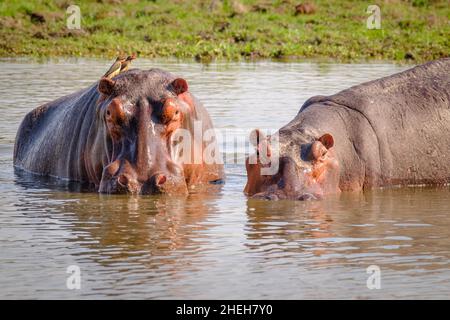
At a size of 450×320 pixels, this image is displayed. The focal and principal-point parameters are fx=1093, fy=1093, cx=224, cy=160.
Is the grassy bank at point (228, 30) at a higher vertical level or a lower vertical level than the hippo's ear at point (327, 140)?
higher

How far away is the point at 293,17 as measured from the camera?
27.2 meters

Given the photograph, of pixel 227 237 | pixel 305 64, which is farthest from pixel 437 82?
pixel 305 64

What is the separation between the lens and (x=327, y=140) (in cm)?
861

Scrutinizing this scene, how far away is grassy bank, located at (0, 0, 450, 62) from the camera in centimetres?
2317

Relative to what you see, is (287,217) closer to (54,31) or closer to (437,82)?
(437,82)

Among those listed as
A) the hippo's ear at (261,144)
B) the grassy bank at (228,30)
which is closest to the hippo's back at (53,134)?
the hippo's ear at (261,144)

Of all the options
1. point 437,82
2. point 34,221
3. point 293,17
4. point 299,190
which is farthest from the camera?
point 293,17

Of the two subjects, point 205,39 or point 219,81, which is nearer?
point 219,81

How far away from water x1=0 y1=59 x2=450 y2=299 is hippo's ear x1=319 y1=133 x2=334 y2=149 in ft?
1.41

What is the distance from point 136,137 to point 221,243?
1.67 meters

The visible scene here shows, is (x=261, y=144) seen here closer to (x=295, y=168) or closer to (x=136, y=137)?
(x=295, y=168)

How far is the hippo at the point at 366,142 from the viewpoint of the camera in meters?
8.49

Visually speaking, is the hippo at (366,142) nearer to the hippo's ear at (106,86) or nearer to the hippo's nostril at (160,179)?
the hippo's nostril at (160,179)
